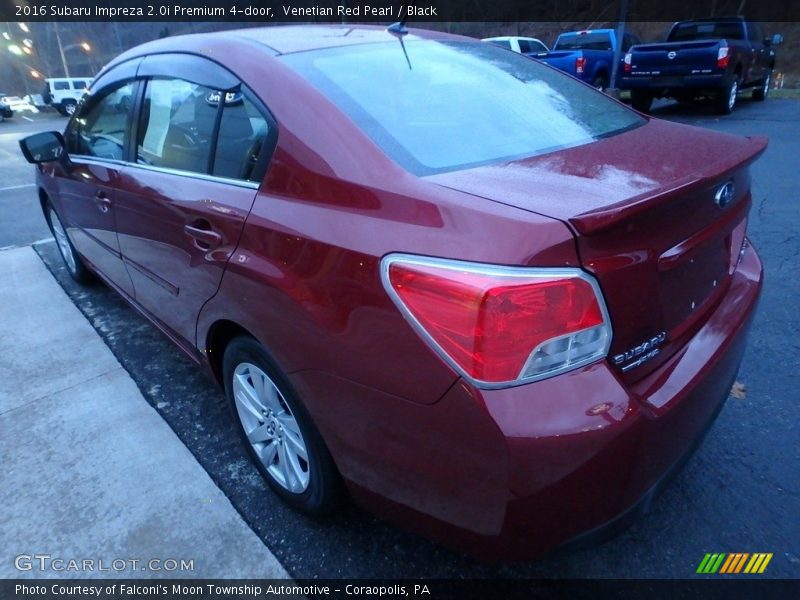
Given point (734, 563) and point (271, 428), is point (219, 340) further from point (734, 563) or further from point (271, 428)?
point (734, 563)

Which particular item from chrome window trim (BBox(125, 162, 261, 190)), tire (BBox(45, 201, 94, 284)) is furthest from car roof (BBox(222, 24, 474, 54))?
tire (BBox(45, 201, 94, 284))

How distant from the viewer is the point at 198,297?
7.39ft

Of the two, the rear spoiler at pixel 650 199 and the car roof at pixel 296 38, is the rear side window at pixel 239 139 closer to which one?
the car roof at pixel 296 38

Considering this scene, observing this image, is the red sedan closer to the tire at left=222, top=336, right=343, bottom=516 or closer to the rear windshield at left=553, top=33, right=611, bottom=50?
the tire at left=222, top=336, right=343, bottom=516

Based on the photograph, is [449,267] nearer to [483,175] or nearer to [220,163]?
[483,175]

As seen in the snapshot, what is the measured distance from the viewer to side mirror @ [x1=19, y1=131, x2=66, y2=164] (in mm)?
3354

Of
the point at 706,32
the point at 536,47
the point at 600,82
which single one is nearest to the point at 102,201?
the point at 706,32

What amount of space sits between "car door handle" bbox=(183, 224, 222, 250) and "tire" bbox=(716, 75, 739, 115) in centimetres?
1164

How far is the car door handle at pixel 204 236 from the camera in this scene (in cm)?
200

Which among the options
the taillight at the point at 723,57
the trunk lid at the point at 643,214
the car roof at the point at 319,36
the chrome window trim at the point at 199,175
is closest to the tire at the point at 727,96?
the taillight at the point at 723,57

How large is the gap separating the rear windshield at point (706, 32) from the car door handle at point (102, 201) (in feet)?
42.3

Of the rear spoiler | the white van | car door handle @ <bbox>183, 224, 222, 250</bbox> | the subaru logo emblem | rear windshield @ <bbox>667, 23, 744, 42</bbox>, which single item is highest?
rear windshield @ <bbox>667, 23, 744, 42</bbox>

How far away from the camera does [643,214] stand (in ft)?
4.50

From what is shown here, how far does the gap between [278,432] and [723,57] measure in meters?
11.5
